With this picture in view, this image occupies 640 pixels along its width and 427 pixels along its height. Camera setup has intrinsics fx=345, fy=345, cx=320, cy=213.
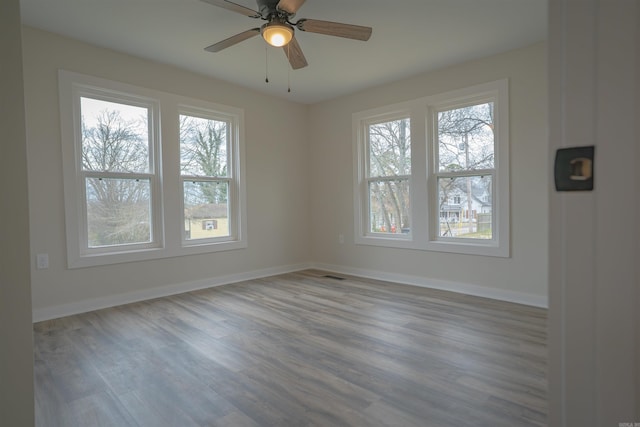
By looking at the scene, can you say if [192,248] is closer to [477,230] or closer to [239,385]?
[239,385]

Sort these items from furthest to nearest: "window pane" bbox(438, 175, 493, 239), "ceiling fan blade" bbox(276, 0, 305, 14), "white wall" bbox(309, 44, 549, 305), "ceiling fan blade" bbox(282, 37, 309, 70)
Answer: "window pane" bbox(438, 175, 493, 239)
"white wall" bbox(309, 44, 549, 305)
"ceiling fan blade" bbox(282, 37, 309, 70)
"ceiling fan blade" bbox(276, 0, 305, 14)

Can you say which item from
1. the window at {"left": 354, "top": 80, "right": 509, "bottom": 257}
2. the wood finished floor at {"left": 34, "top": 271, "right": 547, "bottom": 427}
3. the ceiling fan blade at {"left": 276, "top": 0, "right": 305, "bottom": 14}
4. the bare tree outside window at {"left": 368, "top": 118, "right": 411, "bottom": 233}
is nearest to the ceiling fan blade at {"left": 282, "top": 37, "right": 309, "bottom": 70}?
the ceiling fan blade at {"left": 276, "top": 0, "right": 305, "bottom": 14}

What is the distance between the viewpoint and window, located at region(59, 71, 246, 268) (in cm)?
336

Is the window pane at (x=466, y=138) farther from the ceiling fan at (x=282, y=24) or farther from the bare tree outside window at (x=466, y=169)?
the ceiling fan at (x=282, y=24)

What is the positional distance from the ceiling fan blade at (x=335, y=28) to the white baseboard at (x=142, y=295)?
3.10 metres

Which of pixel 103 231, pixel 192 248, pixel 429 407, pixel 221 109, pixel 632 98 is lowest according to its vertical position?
pixel 429 407

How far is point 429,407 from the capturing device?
1757 millimetres

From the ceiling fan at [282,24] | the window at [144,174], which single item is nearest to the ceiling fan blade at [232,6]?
the ceiling fan at [282,24]

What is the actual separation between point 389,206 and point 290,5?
2948mm

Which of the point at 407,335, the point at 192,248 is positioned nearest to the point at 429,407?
the point at 407,335

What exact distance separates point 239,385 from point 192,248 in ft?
8.21

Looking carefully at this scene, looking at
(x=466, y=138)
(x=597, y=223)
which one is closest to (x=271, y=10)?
(x=597, y=223)

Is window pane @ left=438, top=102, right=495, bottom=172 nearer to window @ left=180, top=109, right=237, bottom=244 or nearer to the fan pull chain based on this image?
the fan pull chain

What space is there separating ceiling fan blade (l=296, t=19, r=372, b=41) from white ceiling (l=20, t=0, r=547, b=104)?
32 centimetres
